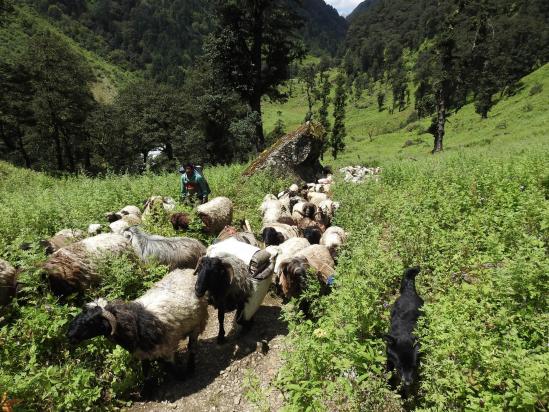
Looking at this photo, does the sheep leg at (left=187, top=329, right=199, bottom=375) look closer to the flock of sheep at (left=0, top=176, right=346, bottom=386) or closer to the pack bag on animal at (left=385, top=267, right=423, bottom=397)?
the flock of sheep at (left=0, top=176, right=346, bottom=386)

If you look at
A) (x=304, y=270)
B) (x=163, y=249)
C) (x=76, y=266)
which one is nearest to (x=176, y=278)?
(x=163, y=249)

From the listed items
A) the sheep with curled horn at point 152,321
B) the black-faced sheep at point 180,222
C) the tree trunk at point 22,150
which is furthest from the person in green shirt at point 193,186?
A: the tree trunk at point 22,150

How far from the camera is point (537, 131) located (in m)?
26.8

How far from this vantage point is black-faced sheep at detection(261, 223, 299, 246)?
9.52 metres

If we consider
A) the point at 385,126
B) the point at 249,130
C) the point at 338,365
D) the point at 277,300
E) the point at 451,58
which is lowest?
the point at 385,126

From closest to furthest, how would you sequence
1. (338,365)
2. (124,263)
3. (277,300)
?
(338,365) → (124,263) → (277,300)

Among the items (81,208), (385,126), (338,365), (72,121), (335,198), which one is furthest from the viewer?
(385,126)

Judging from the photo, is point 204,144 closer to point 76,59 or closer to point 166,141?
point 166,141

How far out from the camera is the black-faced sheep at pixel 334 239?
870cm

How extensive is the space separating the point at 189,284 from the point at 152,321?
1.04 metres

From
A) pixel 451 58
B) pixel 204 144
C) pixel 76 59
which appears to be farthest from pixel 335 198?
pixel 76 59

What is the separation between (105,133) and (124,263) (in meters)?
43.2

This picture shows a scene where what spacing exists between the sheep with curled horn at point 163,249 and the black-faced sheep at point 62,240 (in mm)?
1551

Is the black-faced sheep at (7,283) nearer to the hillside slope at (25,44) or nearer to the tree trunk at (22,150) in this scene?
the tree trunk at (22,150)
